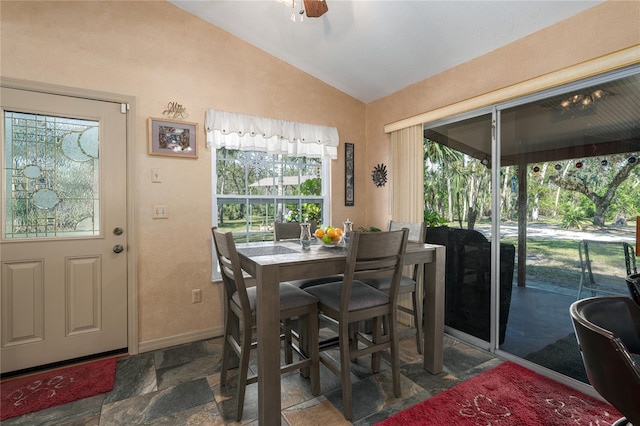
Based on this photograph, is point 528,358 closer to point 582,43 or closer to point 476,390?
point 476,390

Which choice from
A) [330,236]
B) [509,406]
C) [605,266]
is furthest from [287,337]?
[605,266]

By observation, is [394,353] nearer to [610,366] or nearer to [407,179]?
[610,366]

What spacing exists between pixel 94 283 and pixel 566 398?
346 centimetres

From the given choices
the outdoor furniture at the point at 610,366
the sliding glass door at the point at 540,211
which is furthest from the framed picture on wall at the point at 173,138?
the outdoor furniture at the point at 610,366

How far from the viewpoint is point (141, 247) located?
2619 mm

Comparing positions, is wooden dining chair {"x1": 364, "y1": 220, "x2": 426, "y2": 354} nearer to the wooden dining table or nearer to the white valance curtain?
the wooden dining table

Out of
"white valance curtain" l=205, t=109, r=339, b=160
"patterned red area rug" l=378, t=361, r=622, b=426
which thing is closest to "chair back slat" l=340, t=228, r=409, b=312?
"patterned red area rug" l=378, t=361, r=622, b=426

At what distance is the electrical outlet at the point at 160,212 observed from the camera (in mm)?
2664

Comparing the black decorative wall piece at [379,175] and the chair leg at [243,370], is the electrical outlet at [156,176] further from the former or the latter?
the black decorative wall piece at [379,175]

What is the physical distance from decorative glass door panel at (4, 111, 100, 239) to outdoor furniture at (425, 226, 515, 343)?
3104mm

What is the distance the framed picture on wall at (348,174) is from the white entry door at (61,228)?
2240 millimetres

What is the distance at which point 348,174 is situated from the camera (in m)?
3.72

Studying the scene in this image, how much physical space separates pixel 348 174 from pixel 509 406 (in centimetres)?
259

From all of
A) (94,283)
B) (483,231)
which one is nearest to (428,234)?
(483,231)
